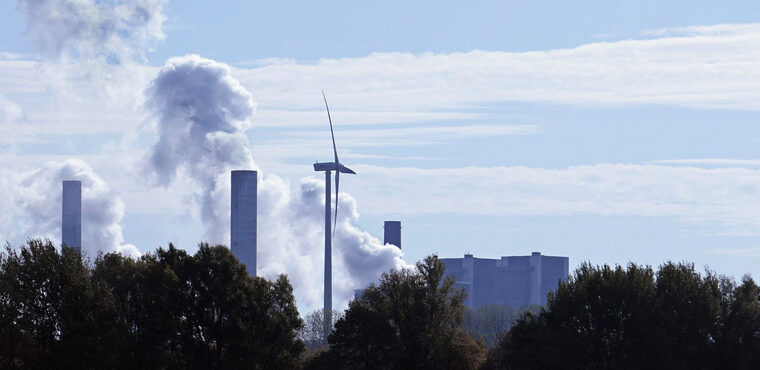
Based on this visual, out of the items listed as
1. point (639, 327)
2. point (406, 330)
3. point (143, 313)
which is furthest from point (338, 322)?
point (639, 327)

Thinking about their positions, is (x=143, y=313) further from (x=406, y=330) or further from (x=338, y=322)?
(x=406, y=330)

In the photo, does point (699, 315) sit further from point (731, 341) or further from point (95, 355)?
point (95, 355)

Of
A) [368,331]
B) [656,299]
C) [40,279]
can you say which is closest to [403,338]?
[368,331]

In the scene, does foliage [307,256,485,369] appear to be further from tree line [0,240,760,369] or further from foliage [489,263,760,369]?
foliage [489,263,760,369]

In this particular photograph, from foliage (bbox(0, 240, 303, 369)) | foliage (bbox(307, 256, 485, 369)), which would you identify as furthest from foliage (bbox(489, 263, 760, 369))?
foliage (bbox(0, 240, 303, 369))

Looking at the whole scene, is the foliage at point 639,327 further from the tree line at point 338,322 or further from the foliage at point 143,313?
the foliage at point 143,313

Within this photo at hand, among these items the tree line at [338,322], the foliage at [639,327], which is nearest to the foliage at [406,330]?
the tree line at [338,322]
